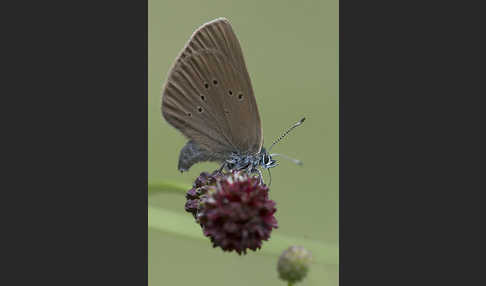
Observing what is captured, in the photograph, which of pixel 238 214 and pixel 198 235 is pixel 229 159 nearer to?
pixel 198 235

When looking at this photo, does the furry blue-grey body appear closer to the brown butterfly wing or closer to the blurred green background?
the brown butterfly wing

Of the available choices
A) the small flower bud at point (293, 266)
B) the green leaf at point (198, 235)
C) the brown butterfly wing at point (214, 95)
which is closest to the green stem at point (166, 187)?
the green leaf at point (198, 235)

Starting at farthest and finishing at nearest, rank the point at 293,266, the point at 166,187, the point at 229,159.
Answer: the point at 166,187 < the point at 229,159 < the point at 293,266

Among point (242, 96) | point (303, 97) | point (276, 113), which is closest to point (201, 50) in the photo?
point (242, 96)

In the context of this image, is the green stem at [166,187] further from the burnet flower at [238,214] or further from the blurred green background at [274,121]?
the burnet flower at [238,214]

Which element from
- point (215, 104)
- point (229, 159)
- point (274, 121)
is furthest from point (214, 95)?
point (274, 121)
